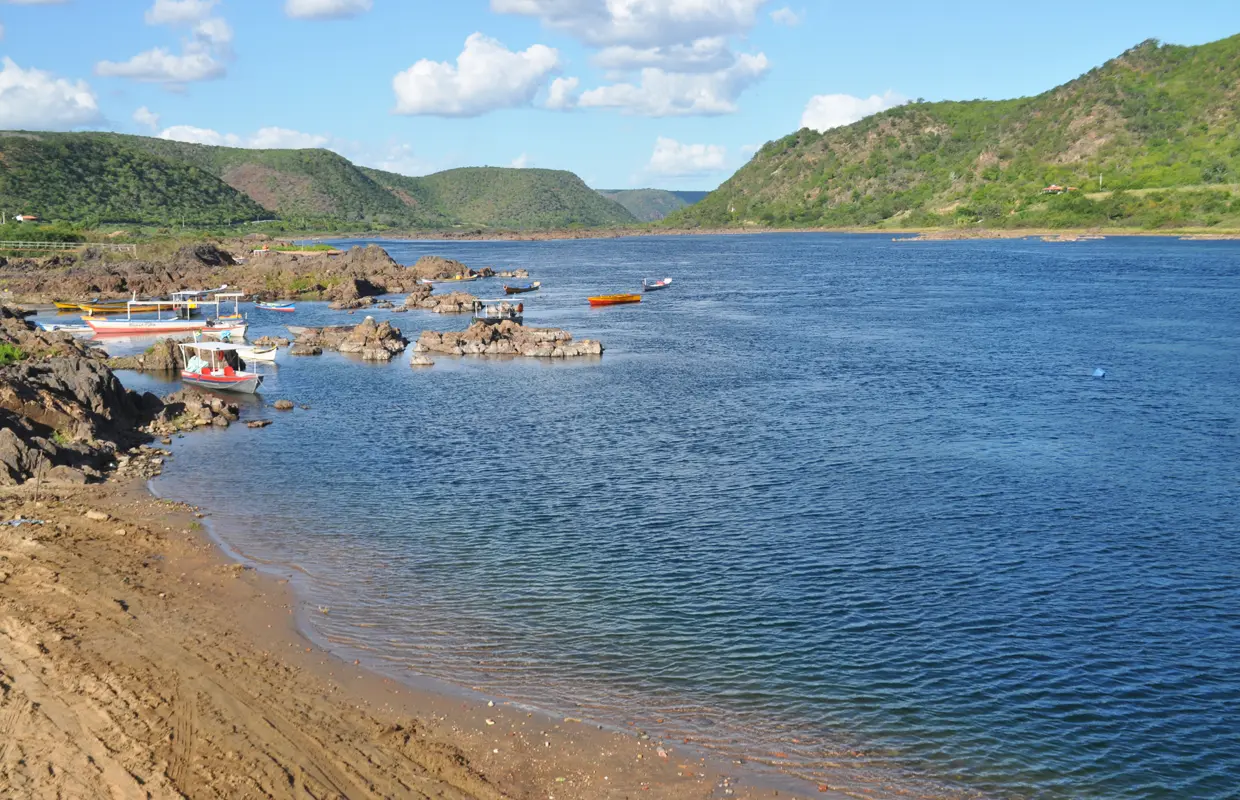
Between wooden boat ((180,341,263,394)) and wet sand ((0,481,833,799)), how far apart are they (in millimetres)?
28665

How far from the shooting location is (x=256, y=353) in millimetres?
61281

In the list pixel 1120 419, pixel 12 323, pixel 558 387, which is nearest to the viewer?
pixel 1120 419

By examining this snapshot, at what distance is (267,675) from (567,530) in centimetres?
1151

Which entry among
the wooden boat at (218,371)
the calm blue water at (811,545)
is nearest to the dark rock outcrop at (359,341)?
the calm blue water at (811,545)

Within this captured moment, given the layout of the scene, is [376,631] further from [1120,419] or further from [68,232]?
[68,232]

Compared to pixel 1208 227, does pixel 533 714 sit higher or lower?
lower

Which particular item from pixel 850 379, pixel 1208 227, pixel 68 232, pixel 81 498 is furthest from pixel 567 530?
pixel 1208 227

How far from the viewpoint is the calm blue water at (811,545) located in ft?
60.2

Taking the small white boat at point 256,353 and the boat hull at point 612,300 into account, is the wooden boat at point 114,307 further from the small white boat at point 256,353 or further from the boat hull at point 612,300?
the boat hull at point 612,300

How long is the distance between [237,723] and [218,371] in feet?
127

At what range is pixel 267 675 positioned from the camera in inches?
746

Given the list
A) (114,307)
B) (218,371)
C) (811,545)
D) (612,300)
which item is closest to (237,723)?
(811,545)

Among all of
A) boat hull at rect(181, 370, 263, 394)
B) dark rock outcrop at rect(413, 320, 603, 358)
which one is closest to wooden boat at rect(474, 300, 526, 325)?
dark rock outcrop at rect(413, 320, 603, 358)

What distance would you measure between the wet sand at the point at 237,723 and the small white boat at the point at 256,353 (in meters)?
38.7
